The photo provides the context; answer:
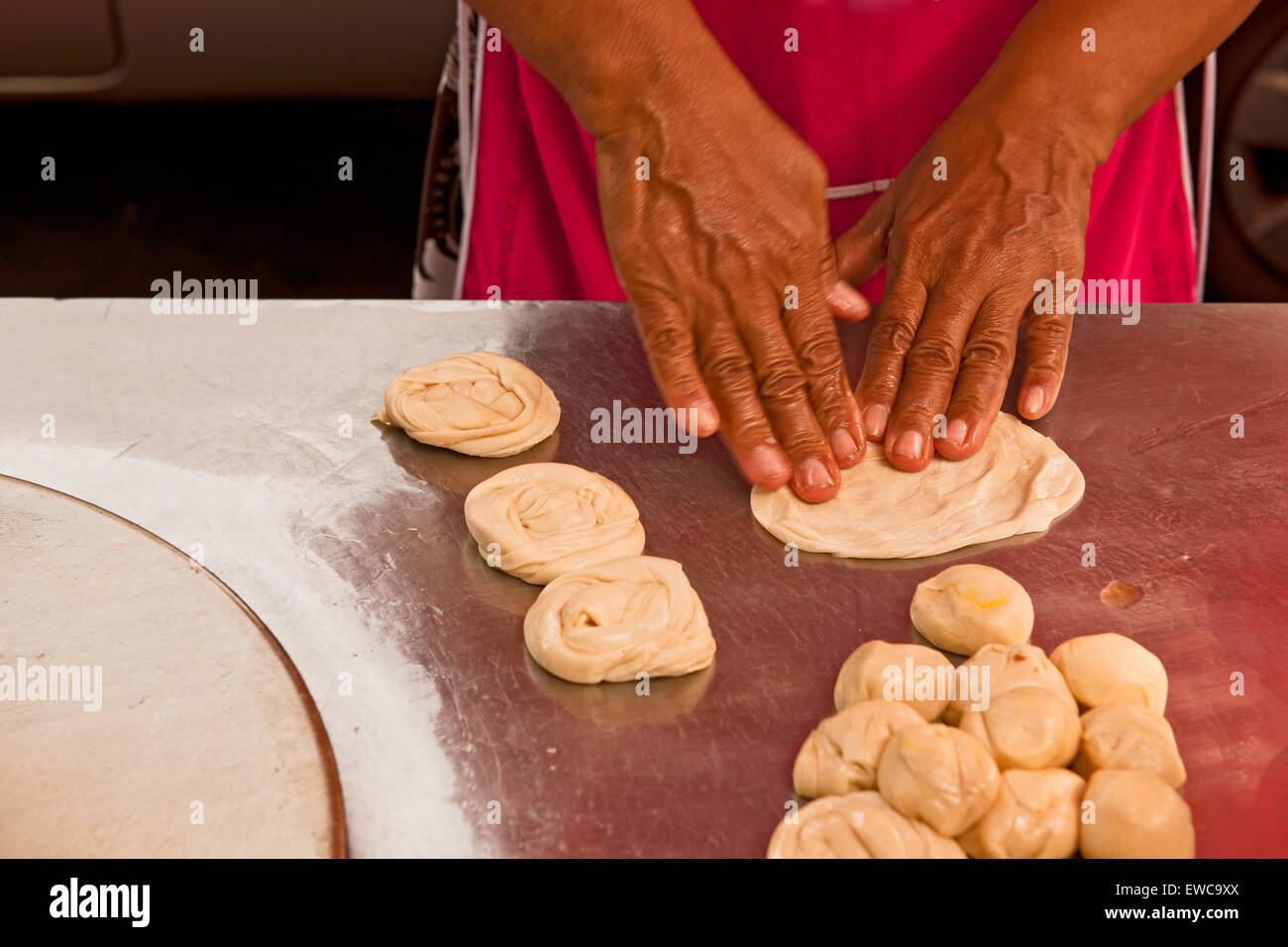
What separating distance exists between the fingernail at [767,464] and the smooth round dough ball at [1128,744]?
0.60m

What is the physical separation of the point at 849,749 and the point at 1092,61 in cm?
140

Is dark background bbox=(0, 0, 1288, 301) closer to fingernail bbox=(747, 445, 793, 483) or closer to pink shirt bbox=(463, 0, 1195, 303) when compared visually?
pink shirt bbox=(463, 0, 1195, 303)

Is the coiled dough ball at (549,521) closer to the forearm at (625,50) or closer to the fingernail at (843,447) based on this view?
the fingernail at (843,447)

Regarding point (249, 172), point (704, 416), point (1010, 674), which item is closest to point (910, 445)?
point (704, 416)

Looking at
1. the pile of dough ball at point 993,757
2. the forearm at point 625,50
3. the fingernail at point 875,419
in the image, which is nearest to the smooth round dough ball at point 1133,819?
the pile of dough ball at point 993,757

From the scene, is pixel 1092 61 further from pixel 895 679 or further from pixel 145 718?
pixel 145 718

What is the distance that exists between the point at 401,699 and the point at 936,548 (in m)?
0.81

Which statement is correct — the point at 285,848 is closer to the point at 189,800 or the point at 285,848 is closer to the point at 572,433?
the point at 189,800

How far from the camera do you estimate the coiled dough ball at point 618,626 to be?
1.47 meters

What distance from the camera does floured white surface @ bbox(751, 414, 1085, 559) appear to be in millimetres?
1729

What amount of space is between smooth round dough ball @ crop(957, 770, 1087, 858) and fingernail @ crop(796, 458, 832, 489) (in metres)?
Result: 0.60

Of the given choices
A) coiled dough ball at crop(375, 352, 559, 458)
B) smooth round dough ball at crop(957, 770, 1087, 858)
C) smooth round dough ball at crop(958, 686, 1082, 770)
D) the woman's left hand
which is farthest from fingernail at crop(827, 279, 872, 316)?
smooth round dough ball at crop(957, 770, 1087, 858)

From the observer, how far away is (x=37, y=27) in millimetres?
5367

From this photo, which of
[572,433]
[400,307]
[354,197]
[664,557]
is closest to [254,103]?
[354,197]
